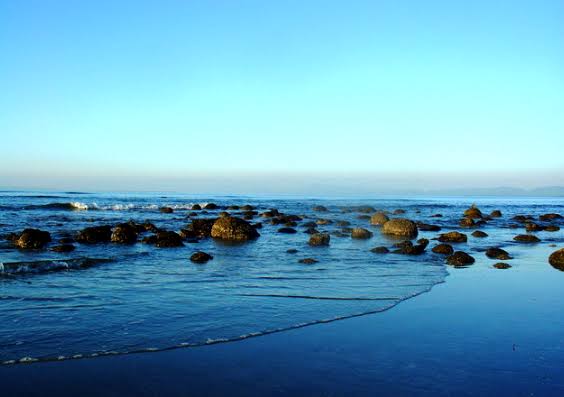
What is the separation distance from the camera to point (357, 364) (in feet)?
19.3

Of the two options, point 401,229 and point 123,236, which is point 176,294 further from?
point 401,229

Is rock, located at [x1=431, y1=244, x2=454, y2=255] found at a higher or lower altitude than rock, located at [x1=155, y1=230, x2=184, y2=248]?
lower

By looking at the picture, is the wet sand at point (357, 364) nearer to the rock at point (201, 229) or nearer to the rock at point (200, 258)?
the rock at point (200, 258)

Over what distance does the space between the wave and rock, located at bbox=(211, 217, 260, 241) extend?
933 centimetres

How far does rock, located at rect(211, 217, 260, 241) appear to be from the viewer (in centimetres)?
2270

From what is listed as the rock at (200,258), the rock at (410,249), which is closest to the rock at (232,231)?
the rock at (200,258)

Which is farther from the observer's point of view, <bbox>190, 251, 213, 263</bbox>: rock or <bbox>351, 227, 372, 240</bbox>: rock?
<bbox>351, 227, 372, 240</bbox>: rock

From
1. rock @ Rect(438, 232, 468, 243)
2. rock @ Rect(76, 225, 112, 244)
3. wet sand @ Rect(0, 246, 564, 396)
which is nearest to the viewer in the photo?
wet sand @ Rect(0, 246, 564, 396)

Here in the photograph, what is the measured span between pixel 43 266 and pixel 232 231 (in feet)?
36.1

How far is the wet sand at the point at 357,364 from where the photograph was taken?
16.9 feet

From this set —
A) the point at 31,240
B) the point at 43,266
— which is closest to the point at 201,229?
the point at 31,240

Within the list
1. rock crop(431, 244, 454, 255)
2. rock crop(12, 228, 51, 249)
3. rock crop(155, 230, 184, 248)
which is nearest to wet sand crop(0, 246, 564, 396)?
rock crop(431, 244, 454, 255)

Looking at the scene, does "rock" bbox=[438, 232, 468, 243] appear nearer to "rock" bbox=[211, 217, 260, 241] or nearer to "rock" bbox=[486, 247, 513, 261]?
"rock" bbox=[486, 247, 513, 261]

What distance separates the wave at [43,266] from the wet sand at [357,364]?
7.39 meters
